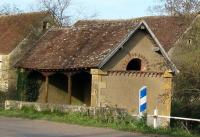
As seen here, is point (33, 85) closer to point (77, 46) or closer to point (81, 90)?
point (81, 90)

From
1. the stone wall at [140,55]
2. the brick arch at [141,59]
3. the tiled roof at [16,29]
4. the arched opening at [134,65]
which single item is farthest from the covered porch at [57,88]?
the tiled roof at [16,29]

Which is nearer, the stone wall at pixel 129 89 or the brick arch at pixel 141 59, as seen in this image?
the stone wall at pixel 129 89

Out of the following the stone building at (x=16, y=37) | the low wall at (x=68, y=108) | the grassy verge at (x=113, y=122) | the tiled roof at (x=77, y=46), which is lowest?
the grassy verge at (x=113, y=122)

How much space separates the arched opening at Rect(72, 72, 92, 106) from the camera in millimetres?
35906

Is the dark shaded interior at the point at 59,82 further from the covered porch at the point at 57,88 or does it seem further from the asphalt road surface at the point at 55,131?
the asphalt road surface at the point at 55,131

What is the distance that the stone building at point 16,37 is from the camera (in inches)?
1999

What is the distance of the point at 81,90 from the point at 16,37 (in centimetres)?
1785

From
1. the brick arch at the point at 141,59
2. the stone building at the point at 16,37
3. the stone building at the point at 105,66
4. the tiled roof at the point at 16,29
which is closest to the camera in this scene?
the stone building at the point at 105,66

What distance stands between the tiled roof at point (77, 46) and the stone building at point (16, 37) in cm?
1359

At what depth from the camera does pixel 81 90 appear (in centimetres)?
3656

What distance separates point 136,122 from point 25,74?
16620mm

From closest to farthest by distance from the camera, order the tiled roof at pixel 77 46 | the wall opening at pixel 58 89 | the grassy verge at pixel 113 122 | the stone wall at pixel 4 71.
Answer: the grassy verge at pixel 113 122 < the tiled roof at pixel 77 46 < the wall opening at pixel 58 89 < the stone wall at pixel 4 71

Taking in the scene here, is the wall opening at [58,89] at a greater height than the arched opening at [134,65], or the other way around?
the arched opening at [134,65]

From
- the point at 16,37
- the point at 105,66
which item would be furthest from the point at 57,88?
the point at 16,37
